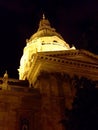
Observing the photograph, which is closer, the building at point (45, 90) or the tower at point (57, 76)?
the building at point (45, 90)

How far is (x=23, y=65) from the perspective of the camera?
4903 centimetres

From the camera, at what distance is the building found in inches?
1162

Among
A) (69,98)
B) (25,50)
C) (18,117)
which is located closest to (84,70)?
(69,98)

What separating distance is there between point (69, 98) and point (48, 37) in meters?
19.0

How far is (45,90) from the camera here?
32031 mm

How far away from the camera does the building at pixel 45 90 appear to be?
2952cm

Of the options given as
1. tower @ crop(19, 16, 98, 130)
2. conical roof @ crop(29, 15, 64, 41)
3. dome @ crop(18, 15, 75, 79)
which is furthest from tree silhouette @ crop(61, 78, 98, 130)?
conical roof @ crop(29, 15, 64, 41)

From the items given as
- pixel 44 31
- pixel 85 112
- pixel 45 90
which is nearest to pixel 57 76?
pixel 45 90

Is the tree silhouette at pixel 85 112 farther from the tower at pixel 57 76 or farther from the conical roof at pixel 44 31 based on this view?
the conical roof at pixel 44 31

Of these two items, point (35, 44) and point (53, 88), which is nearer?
point (53, 88)

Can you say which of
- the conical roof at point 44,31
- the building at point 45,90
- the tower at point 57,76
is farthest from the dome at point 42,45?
the tower at point 57,76

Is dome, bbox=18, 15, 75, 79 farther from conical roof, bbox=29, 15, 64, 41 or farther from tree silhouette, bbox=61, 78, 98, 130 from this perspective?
tree silhouette, bbox=61, 78, 98, 130

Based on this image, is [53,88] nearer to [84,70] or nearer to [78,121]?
[84,70]

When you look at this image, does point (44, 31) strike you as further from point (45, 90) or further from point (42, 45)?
point (45, 90)
